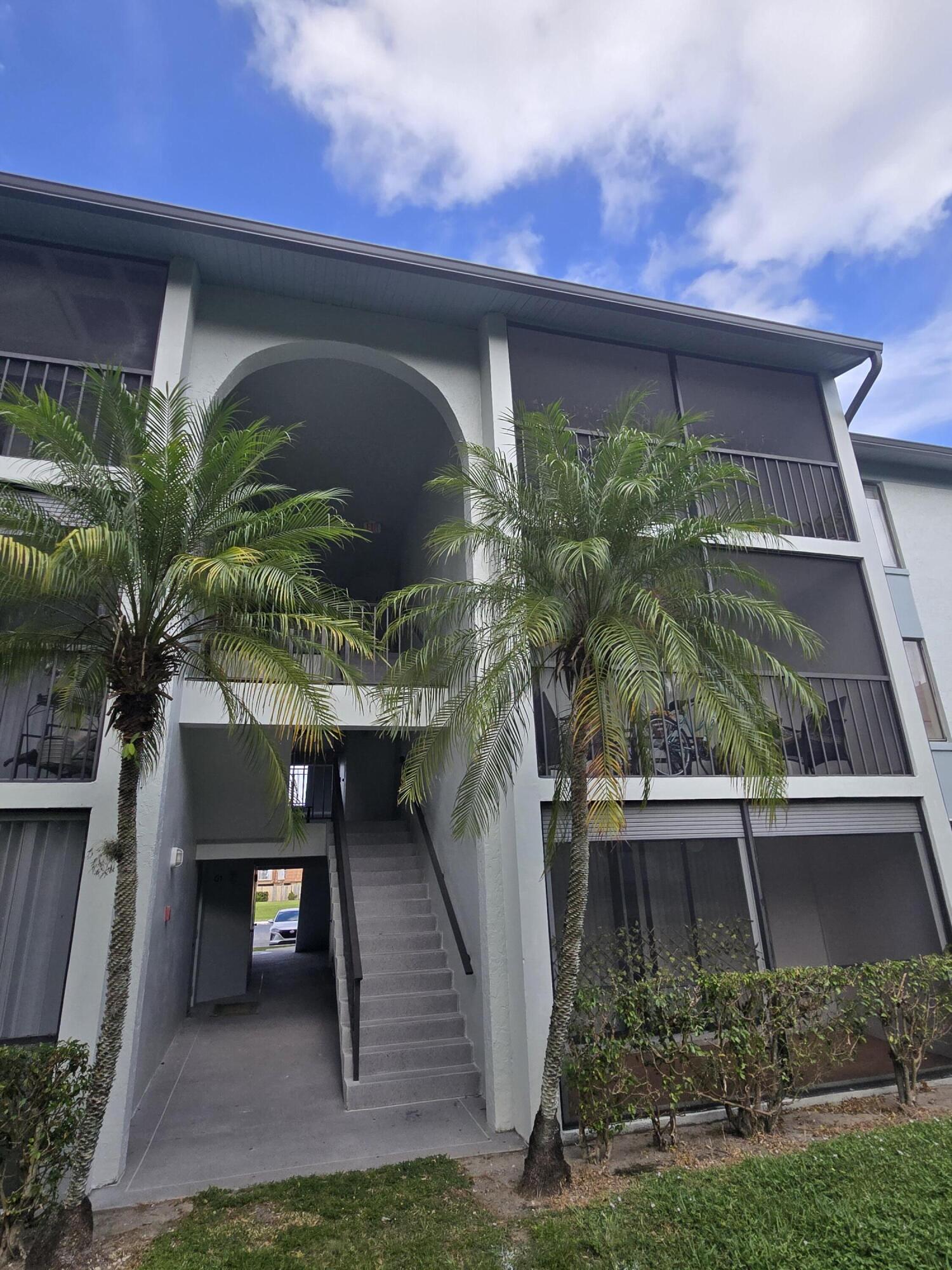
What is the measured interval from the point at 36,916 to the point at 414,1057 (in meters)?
3.88

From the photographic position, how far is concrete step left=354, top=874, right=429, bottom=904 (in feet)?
29.8

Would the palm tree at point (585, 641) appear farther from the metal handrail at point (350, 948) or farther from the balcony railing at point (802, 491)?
the balcony railing at point (802, 491)

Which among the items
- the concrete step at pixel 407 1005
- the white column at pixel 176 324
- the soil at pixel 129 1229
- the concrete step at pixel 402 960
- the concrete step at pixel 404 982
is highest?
the white column at pixel 176 324

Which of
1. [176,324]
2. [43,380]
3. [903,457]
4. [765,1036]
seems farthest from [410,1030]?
[903,457]

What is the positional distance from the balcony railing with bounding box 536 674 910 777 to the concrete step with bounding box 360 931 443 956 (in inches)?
120

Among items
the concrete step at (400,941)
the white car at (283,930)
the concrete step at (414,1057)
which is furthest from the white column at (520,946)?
the white car at (283,930)

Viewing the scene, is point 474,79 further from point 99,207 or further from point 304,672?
point 304,672

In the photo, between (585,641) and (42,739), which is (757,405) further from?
(42,739)

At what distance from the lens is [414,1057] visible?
6906 millimetres

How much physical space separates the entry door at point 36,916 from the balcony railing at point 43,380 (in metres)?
3.76

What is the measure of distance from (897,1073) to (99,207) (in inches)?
461

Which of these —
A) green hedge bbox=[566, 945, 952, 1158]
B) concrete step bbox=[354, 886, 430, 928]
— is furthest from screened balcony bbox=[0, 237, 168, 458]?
green hedge bbox=[566, 945, 952, 1158]

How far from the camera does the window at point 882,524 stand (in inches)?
406

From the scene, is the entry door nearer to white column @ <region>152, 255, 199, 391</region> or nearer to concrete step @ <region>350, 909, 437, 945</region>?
concrete step @ <region>350, 909, 437, 945</region>
